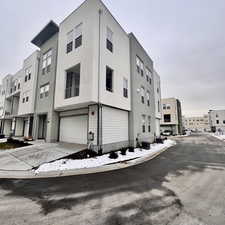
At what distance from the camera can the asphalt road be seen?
2.57 metres

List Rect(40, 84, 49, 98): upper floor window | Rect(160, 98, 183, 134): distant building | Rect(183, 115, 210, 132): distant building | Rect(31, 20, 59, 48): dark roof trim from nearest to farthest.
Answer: Rect(40, 84, 49, 98): upper floor window < Rect(31, 20, 59, 48): dark roof trim < Rect(160, 98, 183, 134): distant building < Rect(183, 115, 210, 132): distant building

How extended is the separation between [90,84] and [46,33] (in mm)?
11581

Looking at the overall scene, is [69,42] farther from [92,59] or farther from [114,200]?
[114,200]

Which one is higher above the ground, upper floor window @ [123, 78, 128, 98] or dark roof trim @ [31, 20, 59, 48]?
dark roof trim @ [31, 20, 59, 48]

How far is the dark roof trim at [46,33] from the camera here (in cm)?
1370

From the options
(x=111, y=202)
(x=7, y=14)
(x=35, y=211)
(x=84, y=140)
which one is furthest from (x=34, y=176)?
(x=7, y=14)

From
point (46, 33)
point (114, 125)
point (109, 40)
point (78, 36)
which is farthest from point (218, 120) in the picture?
point (46, 33)

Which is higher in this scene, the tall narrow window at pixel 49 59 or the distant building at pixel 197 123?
the tall narrow window at pixel 49 59

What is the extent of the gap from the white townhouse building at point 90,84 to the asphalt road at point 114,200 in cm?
457

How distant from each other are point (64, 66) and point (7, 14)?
795 centimetres

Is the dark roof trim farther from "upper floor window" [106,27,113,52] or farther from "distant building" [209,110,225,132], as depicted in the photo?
"distant building" [209,110,225,132]

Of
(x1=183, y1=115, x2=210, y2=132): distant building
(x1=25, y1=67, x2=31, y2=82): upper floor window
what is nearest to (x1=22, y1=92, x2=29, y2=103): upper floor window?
(x1=25, y1=67, x2=31, y2=82): upper floor window

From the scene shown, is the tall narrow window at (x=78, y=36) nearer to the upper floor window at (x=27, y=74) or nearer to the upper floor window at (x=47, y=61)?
the upper floor window at (x=47, y=61)

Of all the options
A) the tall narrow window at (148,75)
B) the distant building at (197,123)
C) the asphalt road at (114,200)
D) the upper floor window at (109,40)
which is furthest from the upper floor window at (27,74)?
the distant building at (197,123)
